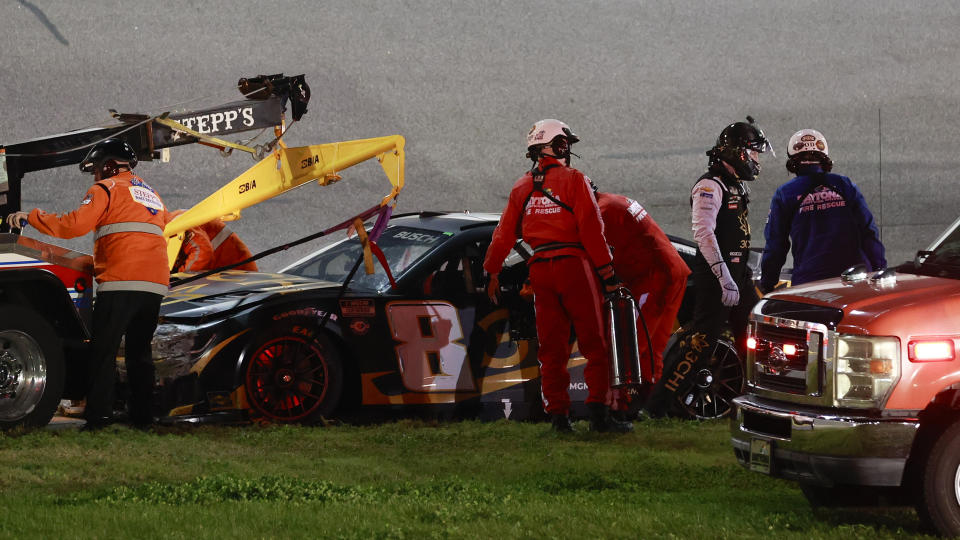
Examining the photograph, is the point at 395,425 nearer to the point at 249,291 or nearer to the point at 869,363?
the point at 249,291

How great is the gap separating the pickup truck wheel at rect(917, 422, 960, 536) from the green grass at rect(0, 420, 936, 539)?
19 cm

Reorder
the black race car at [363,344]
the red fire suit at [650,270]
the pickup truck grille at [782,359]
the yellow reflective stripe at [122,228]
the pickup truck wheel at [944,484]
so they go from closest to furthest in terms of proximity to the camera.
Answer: the pickup truck wheel at [944,484] → the pickup truck grille at [782,359] → the yellow reflective stripe at [122,228] → the black race car at [363,344] → the red fire suit at [650,270]

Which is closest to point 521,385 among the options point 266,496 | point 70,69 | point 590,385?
point 590,385

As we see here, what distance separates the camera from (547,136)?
772cm

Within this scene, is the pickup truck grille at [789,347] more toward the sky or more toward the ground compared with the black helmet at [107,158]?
more toward the ground

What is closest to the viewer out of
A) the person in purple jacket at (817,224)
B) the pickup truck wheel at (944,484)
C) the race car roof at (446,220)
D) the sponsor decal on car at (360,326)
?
the pickup truck wheel at (944,484)

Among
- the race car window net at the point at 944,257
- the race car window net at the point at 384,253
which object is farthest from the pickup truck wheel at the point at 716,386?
the race car window net at the point at 944,257

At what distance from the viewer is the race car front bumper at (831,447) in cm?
467

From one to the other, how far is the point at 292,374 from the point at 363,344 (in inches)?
18.0

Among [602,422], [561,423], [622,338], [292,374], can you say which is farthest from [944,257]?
[292,374]

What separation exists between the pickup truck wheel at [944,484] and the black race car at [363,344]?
12.1 feet

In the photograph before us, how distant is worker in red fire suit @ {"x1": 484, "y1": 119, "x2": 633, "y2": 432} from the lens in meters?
7.50

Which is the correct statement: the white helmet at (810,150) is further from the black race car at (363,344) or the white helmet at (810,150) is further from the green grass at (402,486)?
the black race car at (363,344)

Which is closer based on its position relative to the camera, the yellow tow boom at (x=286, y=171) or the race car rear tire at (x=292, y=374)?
the race car rear tire at (x=292, y=374)
